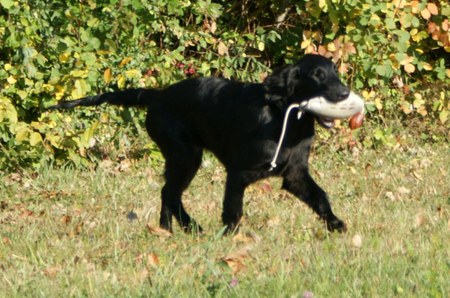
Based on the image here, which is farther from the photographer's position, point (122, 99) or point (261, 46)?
point (261, 46)

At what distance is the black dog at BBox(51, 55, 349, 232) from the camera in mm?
5473

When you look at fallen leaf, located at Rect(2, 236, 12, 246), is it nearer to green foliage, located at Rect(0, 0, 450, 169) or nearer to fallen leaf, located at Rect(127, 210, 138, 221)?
fallen leaf, located at Rect(127, 210, 138, 221)

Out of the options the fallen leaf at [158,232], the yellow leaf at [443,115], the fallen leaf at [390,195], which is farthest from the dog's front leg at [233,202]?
the yellow leaf at [443,115]

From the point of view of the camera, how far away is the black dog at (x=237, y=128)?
18.0 ft

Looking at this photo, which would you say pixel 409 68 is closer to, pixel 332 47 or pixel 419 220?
pixel 332 47

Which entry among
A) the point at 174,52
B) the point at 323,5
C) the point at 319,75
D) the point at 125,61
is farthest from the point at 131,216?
the point at 323,5

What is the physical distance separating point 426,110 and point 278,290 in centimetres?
599

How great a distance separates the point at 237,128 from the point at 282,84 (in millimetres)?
420

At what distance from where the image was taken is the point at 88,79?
309 inches

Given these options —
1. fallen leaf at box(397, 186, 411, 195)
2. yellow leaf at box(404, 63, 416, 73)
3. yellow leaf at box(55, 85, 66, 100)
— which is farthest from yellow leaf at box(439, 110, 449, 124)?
yellow leaf at box(55, 85, 66, 100)

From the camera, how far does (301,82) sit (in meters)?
5.46

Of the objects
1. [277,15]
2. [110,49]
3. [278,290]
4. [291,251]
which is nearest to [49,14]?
[110,49]

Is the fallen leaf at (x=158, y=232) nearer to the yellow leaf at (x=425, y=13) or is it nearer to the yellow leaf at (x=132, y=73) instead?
the yellow leaf at (x=132, y=73)

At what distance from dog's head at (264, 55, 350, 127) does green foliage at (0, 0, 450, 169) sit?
2641 millimetres
